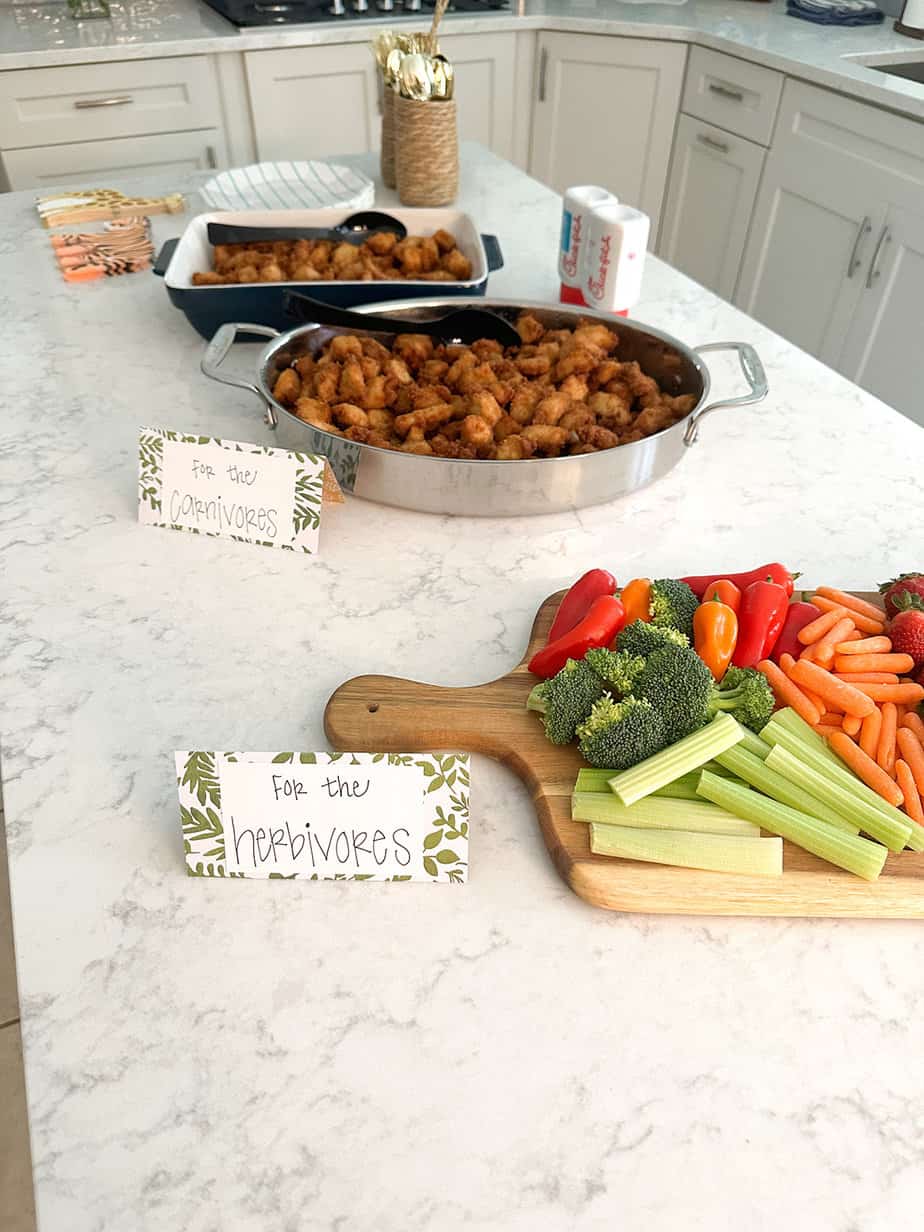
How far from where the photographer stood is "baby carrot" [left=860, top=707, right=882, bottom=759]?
31.2 inches

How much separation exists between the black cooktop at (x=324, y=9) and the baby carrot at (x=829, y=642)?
9.06 feet

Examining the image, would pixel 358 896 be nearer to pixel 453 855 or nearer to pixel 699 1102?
pixel 453 855

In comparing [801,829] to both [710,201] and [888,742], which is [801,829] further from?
[710,201]

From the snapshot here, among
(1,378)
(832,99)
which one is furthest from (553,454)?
(832,99)

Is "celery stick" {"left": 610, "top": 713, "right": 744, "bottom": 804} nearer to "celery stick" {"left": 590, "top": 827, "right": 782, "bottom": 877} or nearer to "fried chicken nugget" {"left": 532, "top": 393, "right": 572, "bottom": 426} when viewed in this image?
"celery stick" {"left": 590, "top": 827, "right": 782, "bottom": 877}

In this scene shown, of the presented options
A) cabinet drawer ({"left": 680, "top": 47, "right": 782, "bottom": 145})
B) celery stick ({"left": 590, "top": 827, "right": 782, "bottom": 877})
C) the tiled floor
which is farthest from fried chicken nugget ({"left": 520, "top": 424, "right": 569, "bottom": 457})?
cabinet drawer ({"left": 680, "top": 47, "right": 782, "bottom": 145})

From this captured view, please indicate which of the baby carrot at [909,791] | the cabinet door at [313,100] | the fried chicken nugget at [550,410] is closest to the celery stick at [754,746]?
the baby carrot at [909,791]

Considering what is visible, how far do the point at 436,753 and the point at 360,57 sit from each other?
9.14ft

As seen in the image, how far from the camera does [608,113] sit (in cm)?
315

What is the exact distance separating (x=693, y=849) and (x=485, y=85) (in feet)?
10.2

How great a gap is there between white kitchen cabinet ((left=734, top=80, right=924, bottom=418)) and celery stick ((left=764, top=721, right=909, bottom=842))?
2057mm

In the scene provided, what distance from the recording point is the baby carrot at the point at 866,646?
0.86 meters

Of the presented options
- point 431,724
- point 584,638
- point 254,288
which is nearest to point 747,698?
point 584,638

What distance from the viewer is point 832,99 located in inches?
97.0
